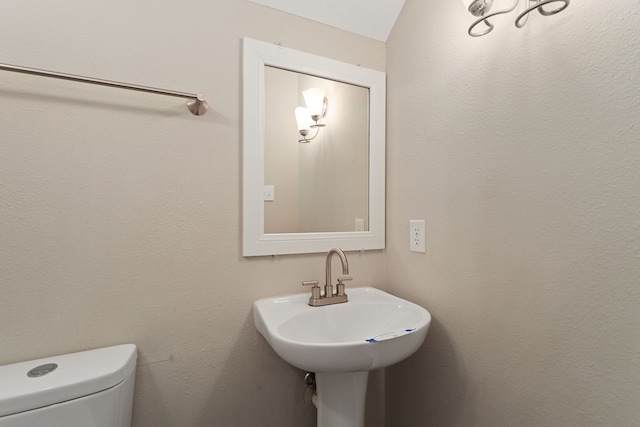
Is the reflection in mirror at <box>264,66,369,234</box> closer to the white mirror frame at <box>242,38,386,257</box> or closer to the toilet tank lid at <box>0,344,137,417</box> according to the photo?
the white mirror frame at <box>242,38,386,257</box>

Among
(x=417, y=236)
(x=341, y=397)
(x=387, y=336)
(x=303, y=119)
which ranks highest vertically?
(x=303, y=119)

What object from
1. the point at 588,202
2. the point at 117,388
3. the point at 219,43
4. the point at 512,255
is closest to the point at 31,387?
the point at 117,388

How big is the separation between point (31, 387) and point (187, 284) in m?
0.41

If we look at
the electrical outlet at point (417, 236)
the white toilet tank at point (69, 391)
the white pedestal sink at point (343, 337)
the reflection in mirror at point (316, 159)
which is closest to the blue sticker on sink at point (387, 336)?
Result: the white pedestal sink at point (343, 337)

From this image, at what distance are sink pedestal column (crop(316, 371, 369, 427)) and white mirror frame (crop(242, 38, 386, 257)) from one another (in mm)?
444

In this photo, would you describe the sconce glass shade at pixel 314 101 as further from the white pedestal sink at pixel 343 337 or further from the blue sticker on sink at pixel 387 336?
the blue sticker on sink at pixel 387 336

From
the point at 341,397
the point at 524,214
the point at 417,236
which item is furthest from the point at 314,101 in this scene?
the point at 341,397

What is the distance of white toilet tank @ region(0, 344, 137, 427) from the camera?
0.65 metres

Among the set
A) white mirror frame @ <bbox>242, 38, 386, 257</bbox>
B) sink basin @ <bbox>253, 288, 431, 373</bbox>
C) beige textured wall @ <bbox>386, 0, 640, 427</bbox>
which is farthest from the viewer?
white mirror frame @ <bbox>242, 38, 386, 257</bbox>

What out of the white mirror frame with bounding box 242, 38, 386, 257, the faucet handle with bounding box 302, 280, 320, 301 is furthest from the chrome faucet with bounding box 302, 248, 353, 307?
the white mirror frame with bounding box 242, 38, 386, 257

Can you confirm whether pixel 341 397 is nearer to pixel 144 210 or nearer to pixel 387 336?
pixel 387 336

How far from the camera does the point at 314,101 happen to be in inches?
46.8

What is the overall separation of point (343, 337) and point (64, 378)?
77 centimetres

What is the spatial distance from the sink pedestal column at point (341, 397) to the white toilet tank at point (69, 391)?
545 mm
